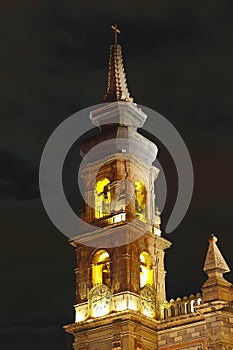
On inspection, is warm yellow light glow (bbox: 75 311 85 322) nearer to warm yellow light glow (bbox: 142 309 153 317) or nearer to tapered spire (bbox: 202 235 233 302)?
warm yellow light glow (bbox: 142 309 153 317)

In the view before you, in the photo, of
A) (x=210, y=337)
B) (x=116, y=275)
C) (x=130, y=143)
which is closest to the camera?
(x=210, y=337)

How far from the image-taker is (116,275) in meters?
47.9

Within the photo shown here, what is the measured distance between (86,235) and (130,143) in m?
6.10

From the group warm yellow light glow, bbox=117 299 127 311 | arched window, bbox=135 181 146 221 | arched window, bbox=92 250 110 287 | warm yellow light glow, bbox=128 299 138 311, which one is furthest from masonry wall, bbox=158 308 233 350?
arched window, bbox=135 181 146 221

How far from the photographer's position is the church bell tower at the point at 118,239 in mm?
46688

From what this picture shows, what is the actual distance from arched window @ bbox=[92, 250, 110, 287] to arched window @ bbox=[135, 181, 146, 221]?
352 centimetres

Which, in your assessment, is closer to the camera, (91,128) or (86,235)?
(86,235)

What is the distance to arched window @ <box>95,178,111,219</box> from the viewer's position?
168ft

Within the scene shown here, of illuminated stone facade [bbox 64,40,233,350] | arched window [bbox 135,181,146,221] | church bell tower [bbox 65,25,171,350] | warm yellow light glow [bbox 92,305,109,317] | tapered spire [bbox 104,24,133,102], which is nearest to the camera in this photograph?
illuminated stone facade [bbox 64,40,233,350]

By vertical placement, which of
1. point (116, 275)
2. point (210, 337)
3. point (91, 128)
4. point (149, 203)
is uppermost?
point (91, 128)

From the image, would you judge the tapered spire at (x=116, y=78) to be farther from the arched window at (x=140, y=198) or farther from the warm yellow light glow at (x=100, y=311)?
the warm yellow light glow at (x=100, y=311)

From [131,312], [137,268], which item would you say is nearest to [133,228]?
[137,268]

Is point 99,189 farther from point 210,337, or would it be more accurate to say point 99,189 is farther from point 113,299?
point 210,337

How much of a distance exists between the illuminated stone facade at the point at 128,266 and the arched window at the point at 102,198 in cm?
6
